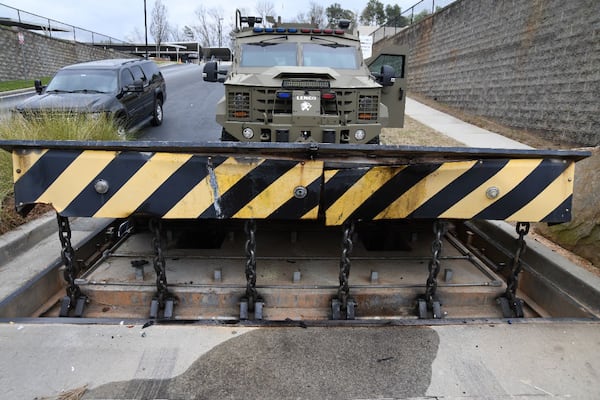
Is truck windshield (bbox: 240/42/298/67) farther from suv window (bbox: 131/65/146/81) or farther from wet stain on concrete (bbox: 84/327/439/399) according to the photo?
suv window (bbox: 131/65/146/81)

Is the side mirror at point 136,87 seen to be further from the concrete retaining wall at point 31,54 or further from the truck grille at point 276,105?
the concrete retaining wall at point 31,54

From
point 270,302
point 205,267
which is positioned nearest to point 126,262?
point 205,267

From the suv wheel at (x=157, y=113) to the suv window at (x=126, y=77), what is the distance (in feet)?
4.61

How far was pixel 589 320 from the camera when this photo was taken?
2.47 meters

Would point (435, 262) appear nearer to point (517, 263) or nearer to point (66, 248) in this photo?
point (517, 263)

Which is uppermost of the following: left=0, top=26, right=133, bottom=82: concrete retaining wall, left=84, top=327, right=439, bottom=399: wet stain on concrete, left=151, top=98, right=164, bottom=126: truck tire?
left=0, top=26, right=133, bottom=82: concrete retaining wall

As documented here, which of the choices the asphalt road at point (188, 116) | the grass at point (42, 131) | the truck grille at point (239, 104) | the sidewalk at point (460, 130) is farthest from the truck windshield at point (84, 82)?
the sidewalk at point (460, 130)

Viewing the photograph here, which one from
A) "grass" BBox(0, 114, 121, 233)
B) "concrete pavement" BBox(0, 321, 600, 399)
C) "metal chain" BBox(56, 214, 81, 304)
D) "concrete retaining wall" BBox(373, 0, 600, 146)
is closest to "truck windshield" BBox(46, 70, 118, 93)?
"grass" BBox(0, 114, 121, 233)

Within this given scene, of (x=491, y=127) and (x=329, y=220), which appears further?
(x=491, y=127)

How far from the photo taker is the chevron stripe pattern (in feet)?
Answer: 7.84

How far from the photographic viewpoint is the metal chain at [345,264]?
8.39 ft

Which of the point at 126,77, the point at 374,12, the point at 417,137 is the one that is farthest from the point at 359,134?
the point at 374,12

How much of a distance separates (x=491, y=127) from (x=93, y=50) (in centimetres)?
3370

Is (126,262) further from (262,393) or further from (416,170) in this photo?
(416,170)
